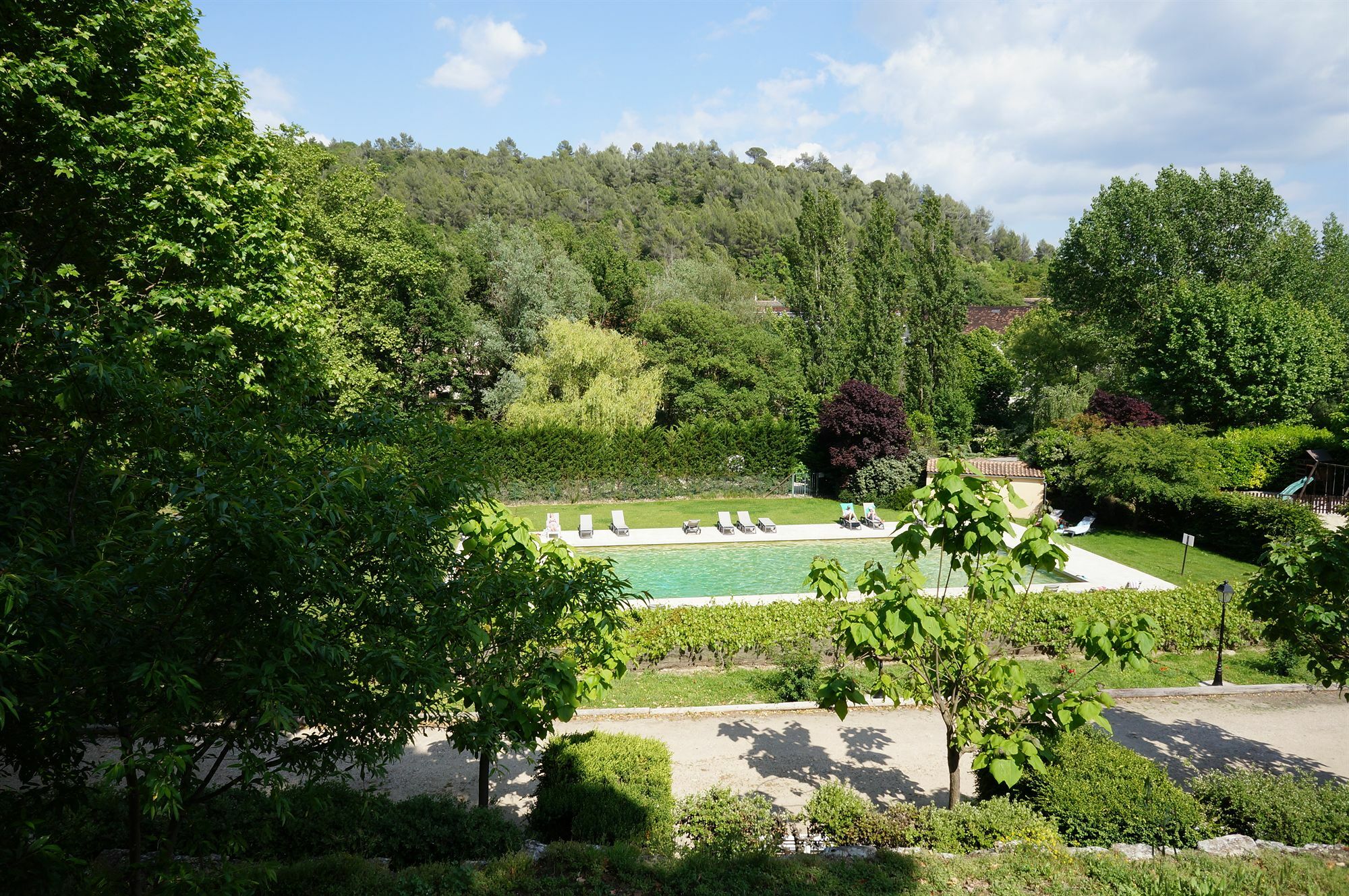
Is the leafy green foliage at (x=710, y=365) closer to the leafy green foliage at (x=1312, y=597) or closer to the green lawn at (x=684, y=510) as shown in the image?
the green lawn at (x=684, y=510)

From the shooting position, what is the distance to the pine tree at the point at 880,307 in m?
31.4

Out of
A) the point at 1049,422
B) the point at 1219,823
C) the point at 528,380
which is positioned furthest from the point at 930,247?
the point at 1219,823

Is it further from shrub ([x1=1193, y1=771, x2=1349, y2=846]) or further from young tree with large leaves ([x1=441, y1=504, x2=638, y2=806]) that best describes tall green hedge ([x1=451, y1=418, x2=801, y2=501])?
shrub ([x1=1193, y1=771, x2=1349, y2=846])

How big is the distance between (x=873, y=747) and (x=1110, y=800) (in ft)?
11.4

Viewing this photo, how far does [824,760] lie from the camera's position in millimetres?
10281

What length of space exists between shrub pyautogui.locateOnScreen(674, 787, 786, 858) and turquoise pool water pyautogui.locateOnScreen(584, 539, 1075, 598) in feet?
34.3

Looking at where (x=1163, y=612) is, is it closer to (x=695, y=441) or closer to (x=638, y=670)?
(x=638, y=670)

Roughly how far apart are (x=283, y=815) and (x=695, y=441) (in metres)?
26.5

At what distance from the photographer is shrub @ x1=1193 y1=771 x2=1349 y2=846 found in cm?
736

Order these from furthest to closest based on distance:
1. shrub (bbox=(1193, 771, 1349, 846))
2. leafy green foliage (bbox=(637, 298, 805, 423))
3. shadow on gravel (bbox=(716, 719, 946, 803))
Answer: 1. leafy green foliage (bbox=(637, 298, 805, 423))
2. shadow on gravel (bbox=(716, 719, 946, 803))
3. shrub (bbox=(1193, 771, 1349, 846))

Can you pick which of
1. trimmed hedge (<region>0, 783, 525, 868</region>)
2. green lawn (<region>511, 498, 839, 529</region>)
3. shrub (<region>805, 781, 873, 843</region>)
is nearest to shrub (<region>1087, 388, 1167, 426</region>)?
green lawn (<region>511, 498, 839, 529</region>)

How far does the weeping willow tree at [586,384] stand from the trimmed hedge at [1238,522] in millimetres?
18479

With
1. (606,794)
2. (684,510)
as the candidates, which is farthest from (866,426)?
(606,794)

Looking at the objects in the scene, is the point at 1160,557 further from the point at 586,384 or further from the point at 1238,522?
the point at 586,384
